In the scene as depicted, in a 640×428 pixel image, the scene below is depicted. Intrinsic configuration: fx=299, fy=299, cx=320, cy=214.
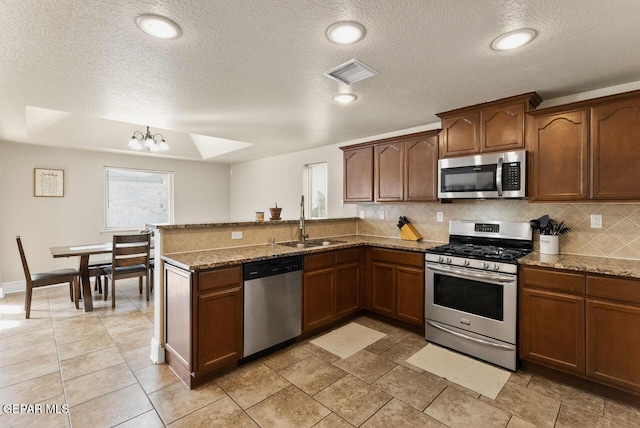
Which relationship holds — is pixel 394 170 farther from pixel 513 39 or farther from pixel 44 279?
pixel 44 279

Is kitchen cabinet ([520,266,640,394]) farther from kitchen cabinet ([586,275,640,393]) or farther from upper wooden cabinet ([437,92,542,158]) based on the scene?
upper wooden cabinet ([437,92,542,158])

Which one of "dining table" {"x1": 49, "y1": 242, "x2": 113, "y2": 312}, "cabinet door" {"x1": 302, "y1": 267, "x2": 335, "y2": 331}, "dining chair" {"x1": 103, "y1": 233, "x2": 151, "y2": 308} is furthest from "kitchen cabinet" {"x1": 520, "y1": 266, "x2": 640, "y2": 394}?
"dining table" {"x1": 49, "y1": 242, "x2": 113, "y2": 312}

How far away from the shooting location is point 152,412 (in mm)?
1994

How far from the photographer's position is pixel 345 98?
111 inches

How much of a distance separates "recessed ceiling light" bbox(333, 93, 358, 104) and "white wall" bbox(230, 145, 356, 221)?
1.87m

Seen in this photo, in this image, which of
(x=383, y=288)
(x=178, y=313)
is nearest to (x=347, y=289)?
(x=383, y=288)

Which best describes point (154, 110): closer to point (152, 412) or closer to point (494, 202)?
point (152, 412)

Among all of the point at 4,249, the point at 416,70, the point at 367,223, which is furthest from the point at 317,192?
the point at 4,249

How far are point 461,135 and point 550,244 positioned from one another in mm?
1317

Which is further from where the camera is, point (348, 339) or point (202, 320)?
point (348, 339)

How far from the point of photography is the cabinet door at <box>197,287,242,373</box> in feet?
7.52

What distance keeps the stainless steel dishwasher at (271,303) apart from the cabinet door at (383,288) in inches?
40.8

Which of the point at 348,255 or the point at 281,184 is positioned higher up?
the point at 281,184

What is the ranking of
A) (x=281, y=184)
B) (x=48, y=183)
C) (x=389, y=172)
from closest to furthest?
1. (x=389, y=172)
2. (x=48, y=183)
3. (x=281, y=184)
